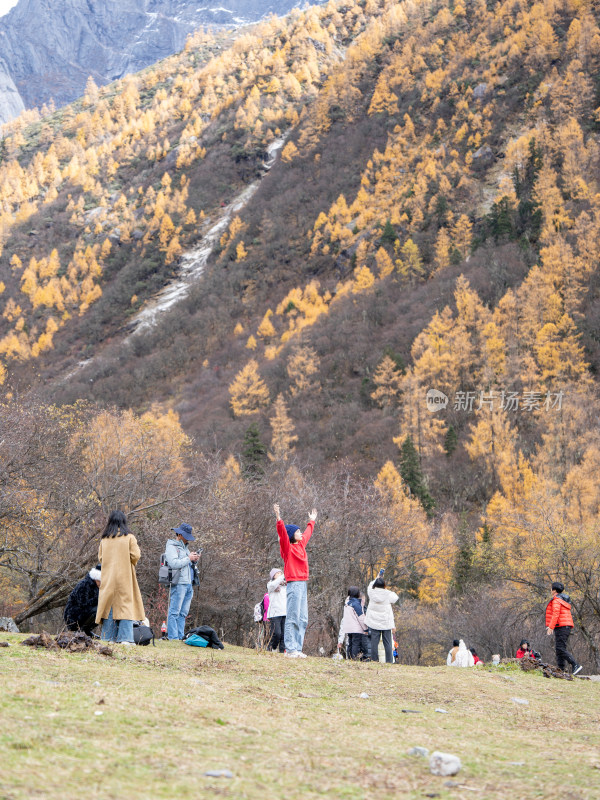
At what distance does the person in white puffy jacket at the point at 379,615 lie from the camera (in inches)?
414

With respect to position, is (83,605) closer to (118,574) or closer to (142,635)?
(142,635)

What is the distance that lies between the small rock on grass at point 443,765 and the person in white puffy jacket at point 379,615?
22.9ft

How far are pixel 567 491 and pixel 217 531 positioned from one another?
3126 cm

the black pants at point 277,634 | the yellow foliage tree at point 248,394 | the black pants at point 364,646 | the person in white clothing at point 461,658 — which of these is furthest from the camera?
the yellow foliage tree at point 248,394

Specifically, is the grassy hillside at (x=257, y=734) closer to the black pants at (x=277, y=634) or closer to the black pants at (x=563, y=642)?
the black pants at (x=277, y=634)

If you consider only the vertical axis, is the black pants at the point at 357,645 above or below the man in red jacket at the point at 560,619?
below

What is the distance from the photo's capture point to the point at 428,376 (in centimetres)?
6419

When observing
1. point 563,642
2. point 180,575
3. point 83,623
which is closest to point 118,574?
point 83,623

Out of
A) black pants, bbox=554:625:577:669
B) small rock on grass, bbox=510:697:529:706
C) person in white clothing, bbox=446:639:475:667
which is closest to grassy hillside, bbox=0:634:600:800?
small rock on grass, bbox=510:697:529:706

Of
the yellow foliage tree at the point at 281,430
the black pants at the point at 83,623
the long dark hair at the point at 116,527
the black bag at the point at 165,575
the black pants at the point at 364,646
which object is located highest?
the yellow foliage tree at the point at 281,430

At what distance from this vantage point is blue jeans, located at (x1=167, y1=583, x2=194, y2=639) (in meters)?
10.0

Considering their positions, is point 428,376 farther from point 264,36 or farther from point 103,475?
point 264,36

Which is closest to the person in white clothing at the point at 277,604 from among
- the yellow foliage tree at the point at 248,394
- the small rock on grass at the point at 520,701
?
the small rock on grass at the point at 520,701

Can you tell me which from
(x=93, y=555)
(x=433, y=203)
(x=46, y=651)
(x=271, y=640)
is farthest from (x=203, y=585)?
(x=433, y=203)
